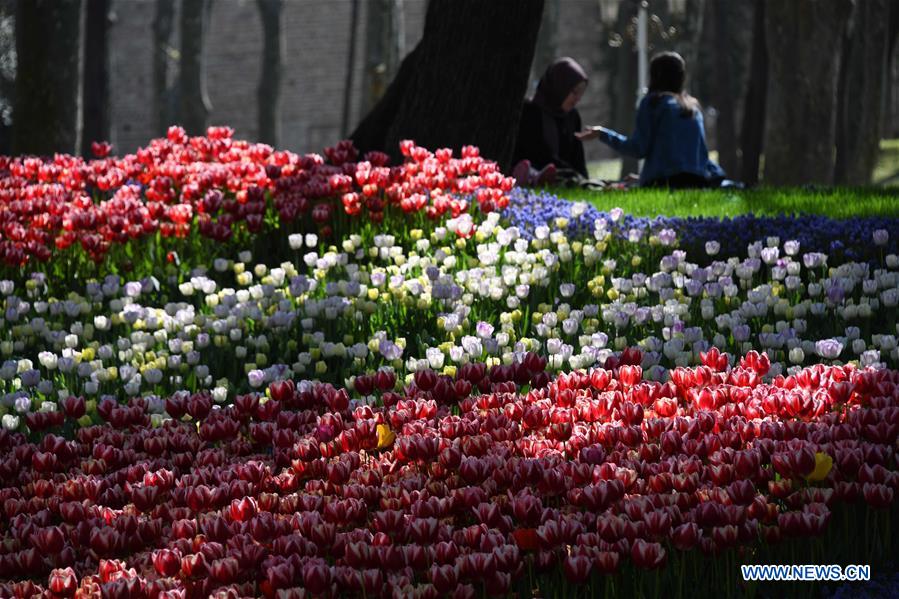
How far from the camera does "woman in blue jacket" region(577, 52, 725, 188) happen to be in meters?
11.5

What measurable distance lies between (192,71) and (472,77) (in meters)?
19.8

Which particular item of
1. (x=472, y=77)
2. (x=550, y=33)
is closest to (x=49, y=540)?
(x=472, y=77)

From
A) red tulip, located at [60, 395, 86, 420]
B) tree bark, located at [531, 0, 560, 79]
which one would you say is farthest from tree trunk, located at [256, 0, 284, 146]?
red tulip, located at [60, 395, 86, 420]

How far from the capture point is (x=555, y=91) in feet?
38.8

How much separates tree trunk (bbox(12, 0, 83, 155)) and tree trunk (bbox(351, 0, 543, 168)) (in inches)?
175

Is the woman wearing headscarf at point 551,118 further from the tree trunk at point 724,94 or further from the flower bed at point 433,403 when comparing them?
the tree trunk at point 724,94

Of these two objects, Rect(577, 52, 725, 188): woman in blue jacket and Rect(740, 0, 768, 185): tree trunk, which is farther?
Rect(740, 0, 768, 185): tree trunk

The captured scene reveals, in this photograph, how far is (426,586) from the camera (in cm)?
289

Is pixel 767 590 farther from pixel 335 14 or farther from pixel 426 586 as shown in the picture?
pixel 335 14

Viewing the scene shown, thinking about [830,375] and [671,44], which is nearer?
[830,375]

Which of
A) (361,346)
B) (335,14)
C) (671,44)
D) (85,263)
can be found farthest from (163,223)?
(335,14)

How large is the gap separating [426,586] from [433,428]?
1171 mm

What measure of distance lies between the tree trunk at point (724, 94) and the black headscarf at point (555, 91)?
291 inches

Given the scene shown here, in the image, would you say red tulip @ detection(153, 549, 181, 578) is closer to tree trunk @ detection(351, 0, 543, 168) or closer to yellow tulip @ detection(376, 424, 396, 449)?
yellow tulip @ detection(376, 424, 396, 449)
